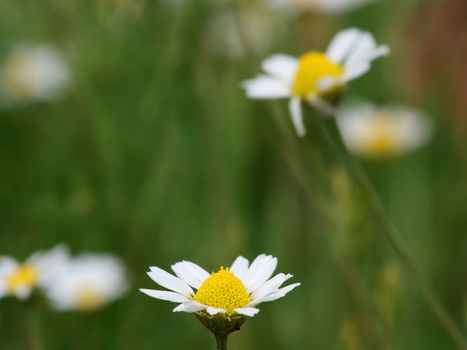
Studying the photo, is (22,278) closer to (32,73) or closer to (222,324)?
(222,324)

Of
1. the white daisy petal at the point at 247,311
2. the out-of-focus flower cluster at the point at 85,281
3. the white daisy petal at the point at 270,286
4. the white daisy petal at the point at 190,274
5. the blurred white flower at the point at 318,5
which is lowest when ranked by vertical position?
the white daisy petal at the point at 247,311

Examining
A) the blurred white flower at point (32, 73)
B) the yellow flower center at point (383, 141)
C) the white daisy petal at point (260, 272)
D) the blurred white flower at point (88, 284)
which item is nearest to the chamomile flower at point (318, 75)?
the white daisy petal at point (260, 272)

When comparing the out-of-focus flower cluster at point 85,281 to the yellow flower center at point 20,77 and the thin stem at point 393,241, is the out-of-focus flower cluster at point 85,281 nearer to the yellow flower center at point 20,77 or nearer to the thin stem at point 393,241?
the thin stem at point 393,241

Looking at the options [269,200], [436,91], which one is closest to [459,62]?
[436,91]

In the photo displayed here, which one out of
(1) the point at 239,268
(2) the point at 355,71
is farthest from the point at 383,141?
(1) the point at 239,268

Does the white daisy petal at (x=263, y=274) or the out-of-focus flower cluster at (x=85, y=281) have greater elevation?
the out-of-focus flower cluster at (x=85, y=281)

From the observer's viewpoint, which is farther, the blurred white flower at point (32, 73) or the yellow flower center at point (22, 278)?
the blurred white flower at point (32, 73)

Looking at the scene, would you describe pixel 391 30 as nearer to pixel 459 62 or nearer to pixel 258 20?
pixel 459 62

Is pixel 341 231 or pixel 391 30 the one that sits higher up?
pixel 391 30
